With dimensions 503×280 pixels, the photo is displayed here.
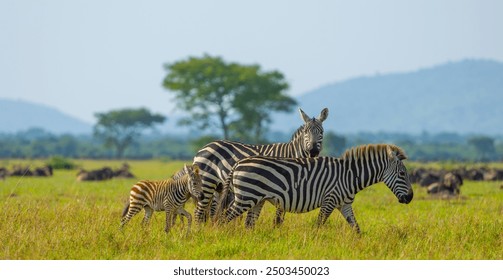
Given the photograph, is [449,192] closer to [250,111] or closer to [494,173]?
[494,173]

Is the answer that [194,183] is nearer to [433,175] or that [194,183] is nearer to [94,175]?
[433,175]

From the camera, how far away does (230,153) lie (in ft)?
38.1

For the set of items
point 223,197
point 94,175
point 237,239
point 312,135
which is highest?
point 312,135

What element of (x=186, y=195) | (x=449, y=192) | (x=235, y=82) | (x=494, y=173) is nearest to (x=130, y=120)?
(x=235, y=82)

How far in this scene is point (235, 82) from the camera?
5828cm

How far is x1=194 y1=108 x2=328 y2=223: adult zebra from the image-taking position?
11.3m

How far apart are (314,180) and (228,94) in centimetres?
4854

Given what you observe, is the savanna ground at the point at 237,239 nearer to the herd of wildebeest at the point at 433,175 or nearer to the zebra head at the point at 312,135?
the zebra head at the point at 312,135

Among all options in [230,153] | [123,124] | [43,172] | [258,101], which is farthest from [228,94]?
[230,153]

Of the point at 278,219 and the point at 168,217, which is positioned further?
the point at 278,219

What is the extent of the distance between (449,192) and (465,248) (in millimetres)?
9409

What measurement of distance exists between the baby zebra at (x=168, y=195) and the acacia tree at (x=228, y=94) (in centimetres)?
4534

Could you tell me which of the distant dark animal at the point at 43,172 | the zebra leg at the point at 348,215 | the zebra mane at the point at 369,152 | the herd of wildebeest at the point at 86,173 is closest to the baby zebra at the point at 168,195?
the zebra leg at the point at 348,215
